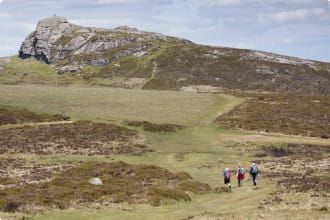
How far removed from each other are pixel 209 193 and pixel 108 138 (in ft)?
119

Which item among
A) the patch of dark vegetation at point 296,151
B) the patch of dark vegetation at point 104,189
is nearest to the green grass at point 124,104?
the patch of dark vegetation at point 296,151

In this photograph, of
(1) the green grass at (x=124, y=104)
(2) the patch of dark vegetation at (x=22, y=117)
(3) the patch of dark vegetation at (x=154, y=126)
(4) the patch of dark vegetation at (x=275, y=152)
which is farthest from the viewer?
(1) the green grass at (x=124, y=104)

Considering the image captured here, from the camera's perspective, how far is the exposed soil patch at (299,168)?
48.6m

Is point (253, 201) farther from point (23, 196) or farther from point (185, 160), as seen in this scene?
point (185, 160)

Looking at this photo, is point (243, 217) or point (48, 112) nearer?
point (243, 217)

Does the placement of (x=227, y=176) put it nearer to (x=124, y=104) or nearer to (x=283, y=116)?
(x=283, y=116)

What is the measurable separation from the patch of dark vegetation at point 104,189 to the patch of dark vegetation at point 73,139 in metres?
15.0

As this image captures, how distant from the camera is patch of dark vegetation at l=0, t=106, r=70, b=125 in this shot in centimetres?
9492

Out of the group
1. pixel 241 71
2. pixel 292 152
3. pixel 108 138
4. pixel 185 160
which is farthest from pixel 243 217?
pixel 241 71

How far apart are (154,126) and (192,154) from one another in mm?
18980

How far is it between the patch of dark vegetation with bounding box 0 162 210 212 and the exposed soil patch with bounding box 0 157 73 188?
2002mm

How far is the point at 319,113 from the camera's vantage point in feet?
359

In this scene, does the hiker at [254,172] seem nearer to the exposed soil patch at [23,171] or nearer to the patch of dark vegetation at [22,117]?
the exposed soil patch at [23,171]

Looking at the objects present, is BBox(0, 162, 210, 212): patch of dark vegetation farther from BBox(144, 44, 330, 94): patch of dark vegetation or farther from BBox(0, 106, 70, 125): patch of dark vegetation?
BBox(144, 44, 330, 94): patch of dark vegetation
